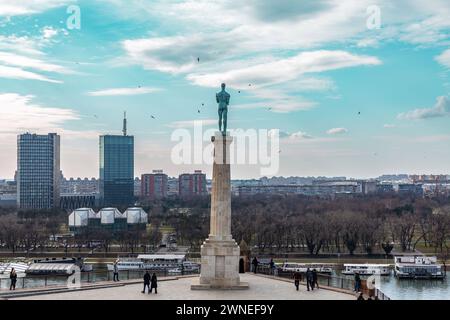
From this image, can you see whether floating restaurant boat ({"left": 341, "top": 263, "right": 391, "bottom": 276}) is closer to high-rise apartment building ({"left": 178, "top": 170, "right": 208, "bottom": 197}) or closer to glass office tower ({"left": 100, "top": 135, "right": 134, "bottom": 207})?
glass office tower ({"left": 100, "top": 135, "right": 134, "bottom": 207})

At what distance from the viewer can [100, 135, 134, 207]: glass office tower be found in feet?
489

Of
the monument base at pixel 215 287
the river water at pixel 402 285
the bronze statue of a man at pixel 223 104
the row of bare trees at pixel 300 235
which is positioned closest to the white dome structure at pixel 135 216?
the row of bare trees at pixel 300 235

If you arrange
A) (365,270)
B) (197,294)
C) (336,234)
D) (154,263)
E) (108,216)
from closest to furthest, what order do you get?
1. (197,294)
2. (365,270)
3. (154,263)
4. (336,234)
5. (108,216)

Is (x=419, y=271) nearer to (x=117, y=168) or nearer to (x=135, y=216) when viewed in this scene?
(x=135, y=216)

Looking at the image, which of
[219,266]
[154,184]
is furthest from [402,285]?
[154,184]

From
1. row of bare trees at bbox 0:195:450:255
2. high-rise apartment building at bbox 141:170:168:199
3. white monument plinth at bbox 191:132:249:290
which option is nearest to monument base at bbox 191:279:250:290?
white monument plinth at bbox 191:132:249:290

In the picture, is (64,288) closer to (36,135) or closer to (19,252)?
(19,252)

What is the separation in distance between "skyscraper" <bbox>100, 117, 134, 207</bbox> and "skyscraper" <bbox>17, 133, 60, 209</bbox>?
31.8 feet

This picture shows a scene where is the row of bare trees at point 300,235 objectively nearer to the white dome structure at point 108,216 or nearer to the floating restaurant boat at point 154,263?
the white dome structure at point 108,216

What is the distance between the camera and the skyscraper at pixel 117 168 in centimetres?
14912

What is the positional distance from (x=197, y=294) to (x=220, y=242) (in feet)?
8.15

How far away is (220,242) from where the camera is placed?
83.8ft

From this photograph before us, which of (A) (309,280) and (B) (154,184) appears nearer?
(A) (309,280)

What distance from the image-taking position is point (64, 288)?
2511 centimetres
